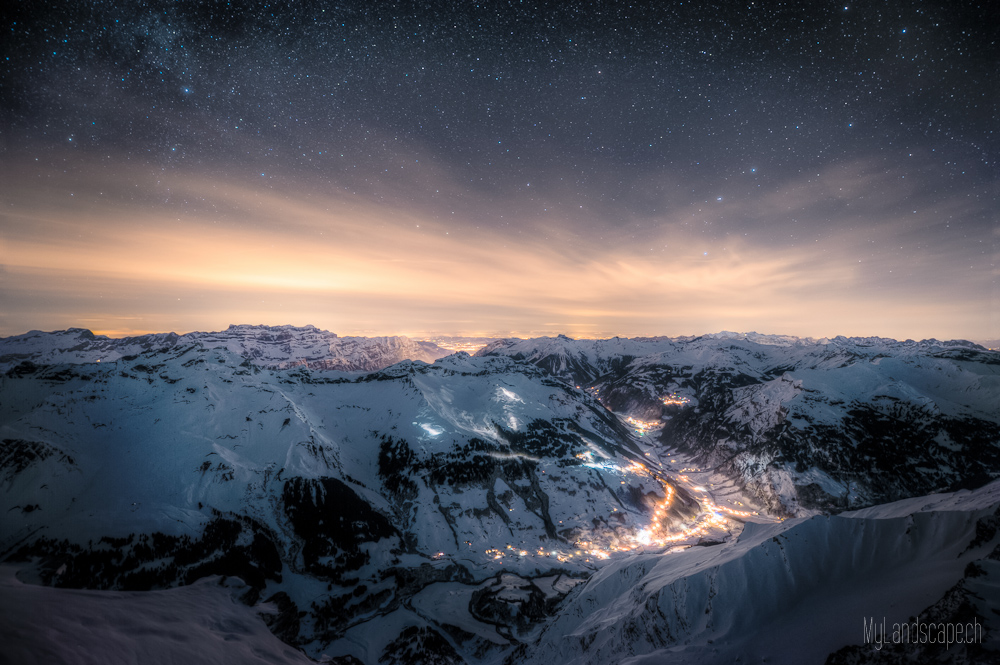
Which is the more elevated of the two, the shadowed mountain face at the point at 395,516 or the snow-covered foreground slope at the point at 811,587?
the snow-covered foreground slope at the point at 811,587

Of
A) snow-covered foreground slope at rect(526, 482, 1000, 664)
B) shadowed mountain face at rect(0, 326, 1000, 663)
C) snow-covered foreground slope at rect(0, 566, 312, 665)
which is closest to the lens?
snow-covered foreground slope at rect(526, 482, 1000, 664)

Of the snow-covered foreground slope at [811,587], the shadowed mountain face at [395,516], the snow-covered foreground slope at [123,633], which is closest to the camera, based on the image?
the snow-covered foreground slope at [811,587]

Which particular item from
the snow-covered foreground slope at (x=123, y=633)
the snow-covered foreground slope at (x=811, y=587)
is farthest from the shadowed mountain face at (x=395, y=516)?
the snow-covered foreground slope at (x=123, y=633)

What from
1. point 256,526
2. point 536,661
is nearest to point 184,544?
point 256,526

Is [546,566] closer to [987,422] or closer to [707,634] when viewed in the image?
[707,634]

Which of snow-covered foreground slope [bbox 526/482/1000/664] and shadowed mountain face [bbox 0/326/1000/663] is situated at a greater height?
snow-covered foreground slope [bbox 526/482/1000/664]

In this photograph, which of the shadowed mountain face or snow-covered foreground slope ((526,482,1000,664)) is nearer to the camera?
snow-covered foreground slope ((526,482,1000,664))

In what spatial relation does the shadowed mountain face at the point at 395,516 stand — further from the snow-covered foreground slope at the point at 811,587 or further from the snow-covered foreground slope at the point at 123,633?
the snow-covered foreground slope at the point at 123,633

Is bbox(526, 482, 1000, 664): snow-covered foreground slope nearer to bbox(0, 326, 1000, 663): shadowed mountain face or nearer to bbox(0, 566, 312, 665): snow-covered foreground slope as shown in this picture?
bbox(0, 326, 1000, 663): shadowed mountain face

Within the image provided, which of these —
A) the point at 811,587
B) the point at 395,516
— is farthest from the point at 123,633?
the point at 395,516

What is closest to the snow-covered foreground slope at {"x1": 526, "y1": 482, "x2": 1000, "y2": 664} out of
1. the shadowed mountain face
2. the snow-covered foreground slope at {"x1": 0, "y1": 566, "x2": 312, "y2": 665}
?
the shadowed mountain face

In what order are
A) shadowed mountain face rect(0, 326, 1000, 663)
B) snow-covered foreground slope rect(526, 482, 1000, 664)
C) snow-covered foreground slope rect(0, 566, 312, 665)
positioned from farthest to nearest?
1. shadowed mountain face rect(0, 326, 1000, 663)
2. snow-covered foreground slope rect(0, 566, 312, 665)
3. snow-covered foreground slope rect(526, 482, 1000, 664)

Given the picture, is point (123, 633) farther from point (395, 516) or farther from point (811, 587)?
point (395, 516)
